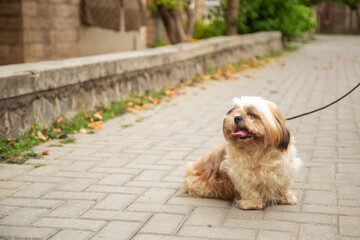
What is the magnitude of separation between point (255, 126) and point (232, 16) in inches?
489

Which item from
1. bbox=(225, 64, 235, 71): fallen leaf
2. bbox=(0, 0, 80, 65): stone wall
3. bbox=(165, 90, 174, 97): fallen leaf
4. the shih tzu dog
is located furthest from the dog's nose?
bbox=(225, 64, 235, 71): fallen leaf

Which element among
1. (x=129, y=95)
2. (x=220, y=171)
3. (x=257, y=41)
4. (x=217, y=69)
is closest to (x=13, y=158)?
Answer: (x=220, y=171)

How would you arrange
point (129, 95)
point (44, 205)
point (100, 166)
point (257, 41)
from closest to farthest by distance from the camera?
1. point (44, 205)
2. point (100, 166)
3. point (129, 95)
4. point (257, 41)

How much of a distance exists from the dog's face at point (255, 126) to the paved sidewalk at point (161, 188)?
569 mm

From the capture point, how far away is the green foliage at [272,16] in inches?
686

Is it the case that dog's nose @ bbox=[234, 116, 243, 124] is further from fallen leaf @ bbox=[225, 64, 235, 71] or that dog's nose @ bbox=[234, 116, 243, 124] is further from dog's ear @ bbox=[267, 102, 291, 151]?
fallen leaf @ bbox=[225, 64, 235, 71]

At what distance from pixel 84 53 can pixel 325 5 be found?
116ft

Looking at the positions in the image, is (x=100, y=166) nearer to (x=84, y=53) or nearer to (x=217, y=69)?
(x=84, y=53)

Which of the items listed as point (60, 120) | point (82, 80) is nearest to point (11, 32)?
point (82, 80)

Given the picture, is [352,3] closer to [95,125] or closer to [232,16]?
[232,16]

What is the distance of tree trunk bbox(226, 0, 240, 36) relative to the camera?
1562 cm

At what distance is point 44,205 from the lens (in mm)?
4121

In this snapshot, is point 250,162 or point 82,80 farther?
point 82,80

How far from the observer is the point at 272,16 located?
18562 mm
